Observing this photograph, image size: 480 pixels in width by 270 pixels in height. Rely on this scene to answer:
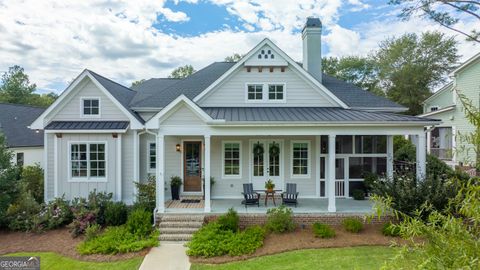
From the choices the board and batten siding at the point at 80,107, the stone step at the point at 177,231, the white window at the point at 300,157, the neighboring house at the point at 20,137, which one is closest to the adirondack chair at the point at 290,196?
the white window at the point at 300,157

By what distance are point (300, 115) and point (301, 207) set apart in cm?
359

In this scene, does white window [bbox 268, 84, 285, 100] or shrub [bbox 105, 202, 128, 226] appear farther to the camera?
white window [bbox 268, 84, 285, 100]

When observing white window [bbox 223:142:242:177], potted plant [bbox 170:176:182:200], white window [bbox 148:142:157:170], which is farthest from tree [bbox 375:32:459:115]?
white window [bbox 148:142:157:170]

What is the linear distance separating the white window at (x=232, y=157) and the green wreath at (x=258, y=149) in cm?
67

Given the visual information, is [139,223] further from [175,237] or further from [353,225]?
[353,225]

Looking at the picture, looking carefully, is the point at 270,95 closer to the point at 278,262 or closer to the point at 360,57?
the point at 278,262

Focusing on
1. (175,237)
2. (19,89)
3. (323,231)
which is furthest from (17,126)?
(19,89)

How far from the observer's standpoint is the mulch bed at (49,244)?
25.4 ft

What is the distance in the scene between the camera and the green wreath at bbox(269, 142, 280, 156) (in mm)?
12109

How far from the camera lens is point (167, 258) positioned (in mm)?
7598

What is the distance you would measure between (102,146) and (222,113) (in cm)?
528

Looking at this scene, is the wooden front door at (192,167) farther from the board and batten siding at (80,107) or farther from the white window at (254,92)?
the white window at (254,92)

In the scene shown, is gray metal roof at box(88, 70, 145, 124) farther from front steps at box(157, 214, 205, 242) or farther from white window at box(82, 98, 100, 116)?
front steps at box(157, 214, 205, 242)

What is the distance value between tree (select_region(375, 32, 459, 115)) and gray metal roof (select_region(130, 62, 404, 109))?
83.7ft
